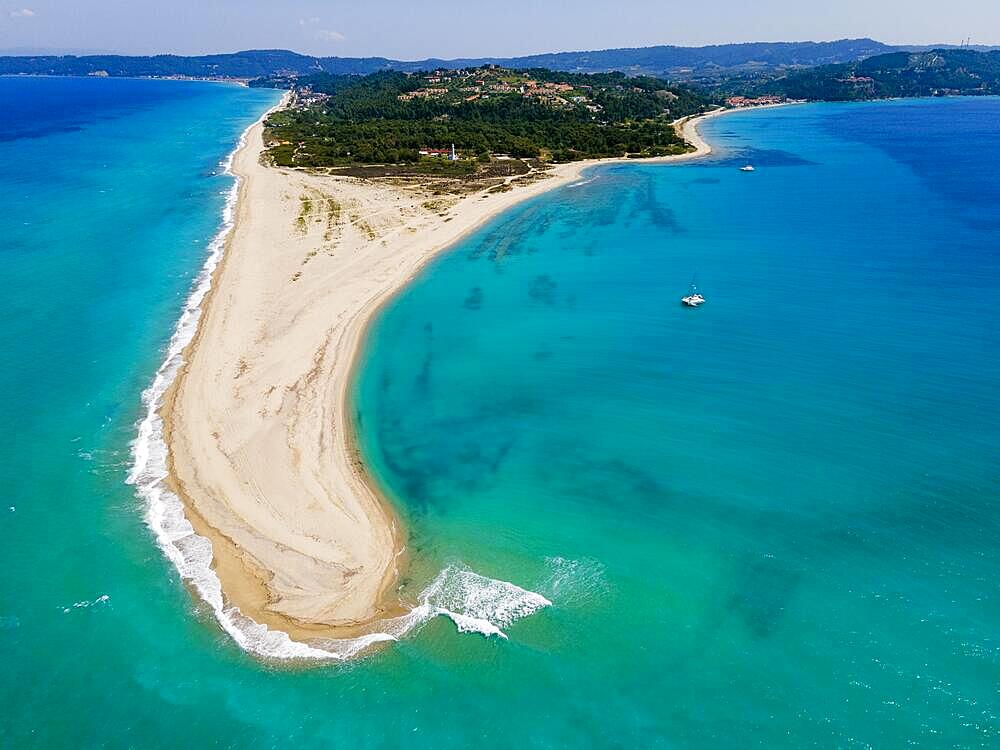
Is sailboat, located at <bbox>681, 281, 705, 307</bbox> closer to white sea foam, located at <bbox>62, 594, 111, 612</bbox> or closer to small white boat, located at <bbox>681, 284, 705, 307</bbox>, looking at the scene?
small white boat, located at <bbox>681, 284, 705, 307</bbox>

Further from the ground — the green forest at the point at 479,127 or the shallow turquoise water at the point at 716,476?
the green forest at the point at 479,127

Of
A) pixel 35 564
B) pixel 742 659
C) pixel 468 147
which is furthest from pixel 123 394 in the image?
pixel 468 147

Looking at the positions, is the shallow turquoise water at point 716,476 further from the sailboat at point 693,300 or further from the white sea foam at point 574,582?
the sailboat at point 693,300

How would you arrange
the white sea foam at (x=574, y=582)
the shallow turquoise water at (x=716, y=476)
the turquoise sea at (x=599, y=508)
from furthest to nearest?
the white sea foam at (x=574, y=582)
the shallow turquoise water at (x=716, y=476)
the turquoise sea at (x=599, y=508)

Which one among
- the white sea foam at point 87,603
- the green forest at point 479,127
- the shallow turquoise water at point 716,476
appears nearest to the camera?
the shallow turquoise water at point 716,476

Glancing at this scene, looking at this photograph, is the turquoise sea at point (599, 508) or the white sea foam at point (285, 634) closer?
the turquoise sea at point (599, 508)

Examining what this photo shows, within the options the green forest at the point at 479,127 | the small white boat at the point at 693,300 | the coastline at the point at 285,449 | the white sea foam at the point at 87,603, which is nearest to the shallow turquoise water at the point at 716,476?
the small white boat at the point at 693,300
